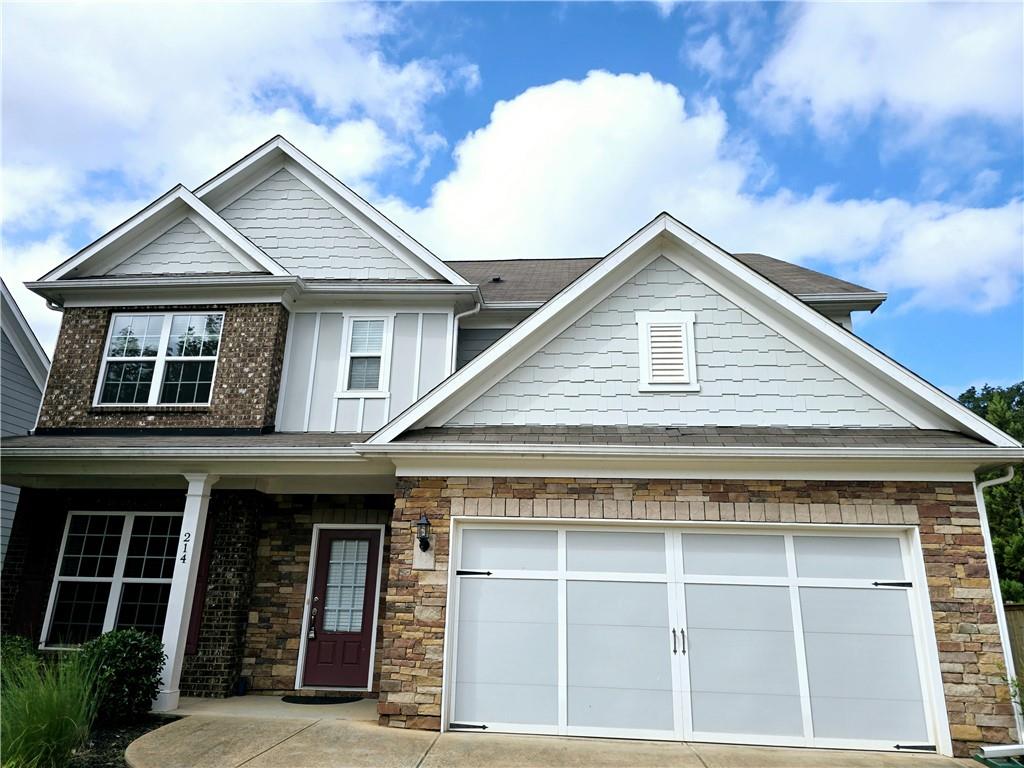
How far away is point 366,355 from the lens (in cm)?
959

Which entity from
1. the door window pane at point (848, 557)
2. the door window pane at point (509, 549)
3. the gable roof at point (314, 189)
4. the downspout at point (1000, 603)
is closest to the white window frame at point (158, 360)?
the gable roof at point (314, 189)

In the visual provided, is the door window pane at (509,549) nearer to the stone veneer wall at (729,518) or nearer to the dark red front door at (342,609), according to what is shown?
the stone veneer wall at (729,518)

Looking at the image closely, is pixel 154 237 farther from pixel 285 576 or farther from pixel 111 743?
pixel 111 743

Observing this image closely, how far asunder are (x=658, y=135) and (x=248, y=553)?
913 centimetres

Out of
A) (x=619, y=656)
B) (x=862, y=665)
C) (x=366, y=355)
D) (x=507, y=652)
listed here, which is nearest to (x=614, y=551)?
(x=619, y=656)

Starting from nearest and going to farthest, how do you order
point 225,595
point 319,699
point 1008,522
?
point 319,699 < point 225,595 < point 1008,522

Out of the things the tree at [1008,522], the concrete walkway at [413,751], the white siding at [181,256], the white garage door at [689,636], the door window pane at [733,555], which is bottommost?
the concrete walkway at [413,751]

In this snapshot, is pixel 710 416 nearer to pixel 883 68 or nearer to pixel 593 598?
pixel 593 598

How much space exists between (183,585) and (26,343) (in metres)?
7.92

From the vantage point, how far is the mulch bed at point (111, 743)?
5301 millimetres

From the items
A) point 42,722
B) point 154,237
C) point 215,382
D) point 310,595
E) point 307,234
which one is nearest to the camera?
point 42,722

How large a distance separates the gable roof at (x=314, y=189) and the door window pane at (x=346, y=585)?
4368 mm

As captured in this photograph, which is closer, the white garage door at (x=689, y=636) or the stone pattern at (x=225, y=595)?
the white garage door at (x=689, y=636)

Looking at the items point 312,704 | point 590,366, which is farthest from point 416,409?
point 312,704
